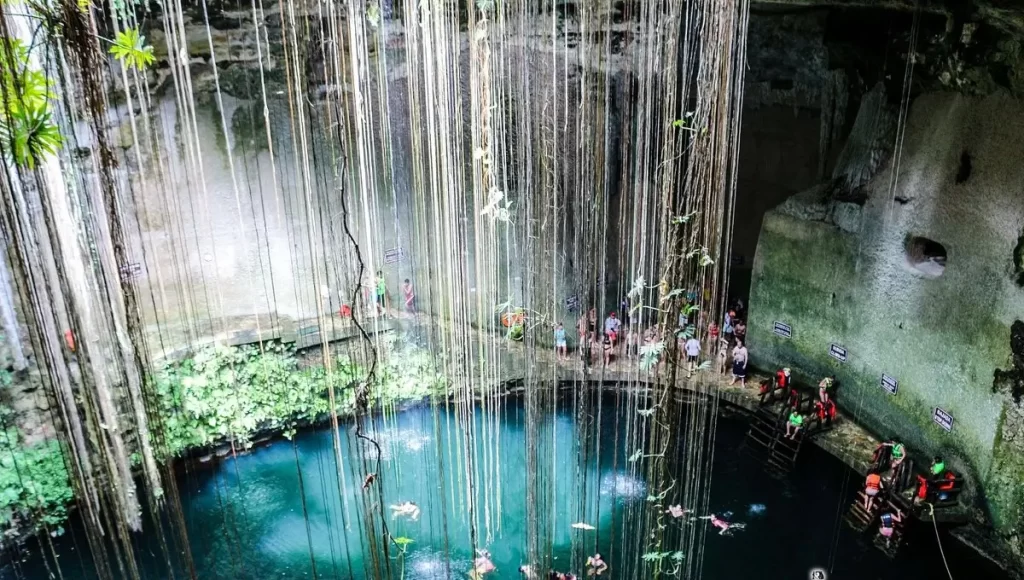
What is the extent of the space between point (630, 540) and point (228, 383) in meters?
4.89

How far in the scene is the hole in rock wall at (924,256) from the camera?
8.06m

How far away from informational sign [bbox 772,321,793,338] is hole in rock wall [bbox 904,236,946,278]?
1908 mm

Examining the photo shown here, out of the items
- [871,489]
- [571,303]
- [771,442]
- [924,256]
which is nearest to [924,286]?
[924,256]

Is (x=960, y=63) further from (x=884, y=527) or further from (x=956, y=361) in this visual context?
(x=884, y=527)

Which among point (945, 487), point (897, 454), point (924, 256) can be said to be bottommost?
point (945, 487)

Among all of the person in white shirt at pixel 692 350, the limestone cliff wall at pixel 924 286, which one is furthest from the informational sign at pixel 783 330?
the person in white shirt at pixel 692 350

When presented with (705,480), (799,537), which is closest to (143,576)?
(705,480)

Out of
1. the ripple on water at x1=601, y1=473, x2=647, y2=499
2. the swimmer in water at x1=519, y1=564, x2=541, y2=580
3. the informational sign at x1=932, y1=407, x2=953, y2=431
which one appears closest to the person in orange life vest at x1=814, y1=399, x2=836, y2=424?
the informational sign at x1=932, y1=407, x2=953, y2=431

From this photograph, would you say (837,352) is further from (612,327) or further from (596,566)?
(596,566)

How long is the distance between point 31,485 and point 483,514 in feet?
14.8

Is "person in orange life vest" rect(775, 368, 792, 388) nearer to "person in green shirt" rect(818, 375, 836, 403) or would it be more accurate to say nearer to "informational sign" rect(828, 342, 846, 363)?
"person in green shirt" rect(818, 375, 836, 403)

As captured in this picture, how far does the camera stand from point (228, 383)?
880 centimetres

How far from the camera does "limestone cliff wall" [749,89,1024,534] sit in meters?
7.04

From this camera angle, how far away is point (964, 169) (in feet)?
24.5
